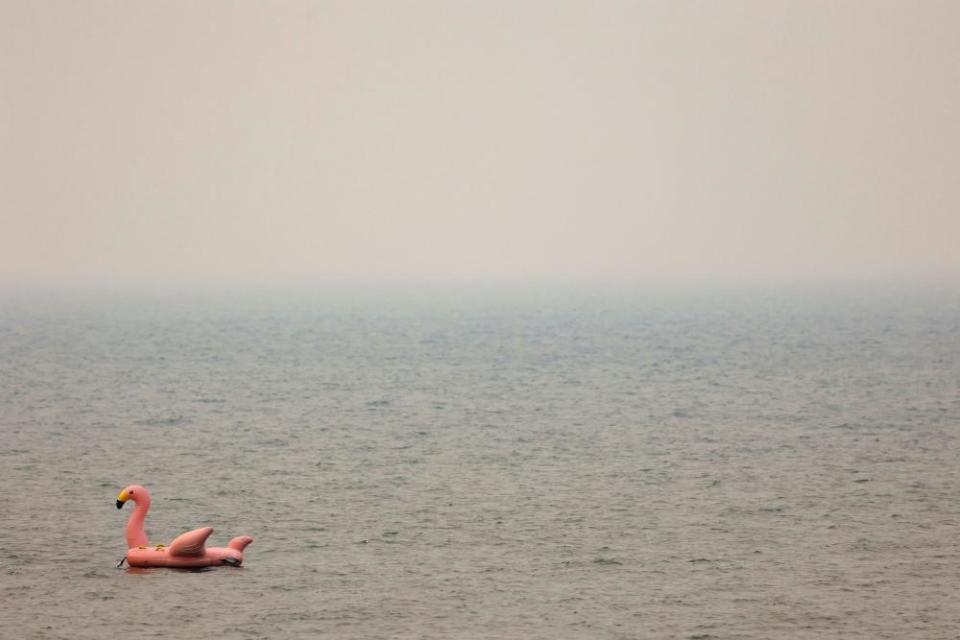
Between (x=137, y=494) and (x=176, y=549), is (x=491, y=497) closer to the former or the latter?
(x=137, y=494)

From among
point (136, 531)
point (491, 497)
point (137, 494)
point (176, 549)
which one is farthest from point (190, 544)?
point (491, 497)

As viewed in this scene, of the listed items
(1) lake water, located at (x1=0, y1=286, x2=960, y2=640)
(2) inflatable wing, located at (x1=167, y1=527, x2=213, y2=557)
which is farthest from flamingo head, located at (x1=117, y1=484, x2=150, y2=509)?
(2) inflatable wing, located at (x1=167, y1=527, x2=213, y2=557)

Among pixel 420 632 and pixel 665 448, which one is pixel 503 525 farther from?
pixel 665 448

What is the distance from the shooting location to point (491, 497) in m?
52.9

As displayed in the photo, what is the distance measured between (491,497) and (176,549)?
1549 cm

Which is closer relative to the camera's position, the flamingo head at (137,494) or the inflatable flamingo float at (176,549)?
the inflatable flamingo float at (176,549)

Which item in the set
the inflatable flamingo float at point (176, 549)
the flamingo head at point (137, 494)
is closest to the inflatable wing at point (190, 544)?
the inflatable flamingo float at point (176, 549)

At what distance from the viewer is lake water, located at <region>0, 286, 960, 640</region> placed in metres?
37.6

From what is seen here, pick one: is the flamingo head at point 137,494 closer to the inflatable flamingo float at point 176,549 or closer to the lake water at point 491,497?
Answer: the inflatable flamingo float at point 176,549

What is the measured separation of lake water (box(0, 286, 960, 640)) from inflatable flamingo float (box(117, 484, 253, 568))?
1.39 ft

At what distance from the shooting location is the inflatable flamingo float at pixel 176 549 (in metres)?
40.1

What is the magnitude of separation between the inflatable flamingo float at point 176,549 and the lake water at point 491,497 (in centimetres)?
42

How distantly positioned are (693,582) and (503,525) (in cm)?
894

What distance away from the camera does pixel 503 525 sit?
157 ft
